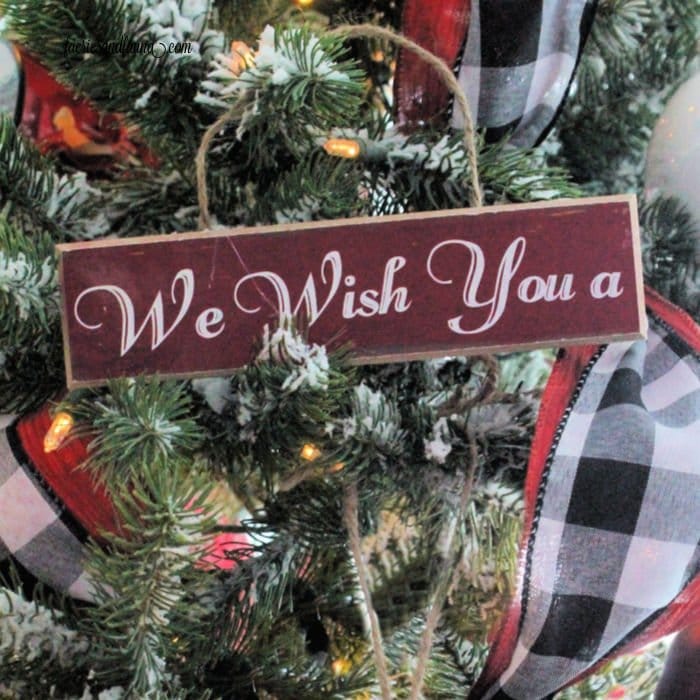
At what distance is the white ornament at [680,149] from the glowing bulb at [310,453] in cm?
27

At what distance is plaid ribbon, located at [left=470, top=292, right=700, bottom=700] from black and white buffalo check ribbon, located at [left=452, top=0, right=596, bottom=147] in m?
0.19

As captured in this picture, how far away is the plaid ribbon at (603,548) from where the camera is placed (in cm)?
45

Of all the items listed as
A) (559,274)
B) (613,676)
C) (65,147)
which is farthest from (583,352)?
(65,147)

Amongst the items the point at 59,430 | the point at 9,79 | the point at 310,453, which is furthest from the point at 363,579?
the point at 9,79

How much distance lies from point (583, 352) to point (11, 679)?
0.35 m

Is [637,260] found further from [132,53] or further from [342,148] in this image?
[132,53]

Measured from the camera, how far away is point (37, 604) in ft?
1.54

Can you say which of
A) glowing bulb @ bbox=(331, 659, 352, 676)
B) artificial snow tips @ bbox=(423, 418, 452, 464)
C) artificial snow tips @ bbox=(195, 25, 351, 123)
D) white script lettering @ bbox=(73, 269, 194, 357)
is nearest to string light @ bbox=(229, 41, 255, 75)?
artificial snow tips @ bbox=(195, 25, 351, 123)

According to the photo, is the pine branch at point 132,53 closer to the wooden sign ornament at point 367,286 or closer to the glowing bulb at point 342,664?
the wooden sign ornament at point 367,286

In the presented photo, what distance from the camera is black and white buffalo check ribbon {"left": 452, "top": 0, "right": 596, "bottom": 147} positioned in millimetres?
513

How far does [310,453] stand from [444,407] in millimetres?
87

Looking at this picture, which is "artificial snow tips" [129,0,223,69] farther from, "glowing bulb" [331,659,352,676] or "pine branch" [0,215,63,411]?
"glowing bulb" [331,659,352,676]

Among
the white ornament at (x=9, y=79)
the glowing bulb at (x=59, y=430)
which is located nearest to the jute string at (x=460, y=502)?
the glowing bulb at (x=59, y=430)

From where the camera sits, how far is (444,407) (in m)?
0.53
